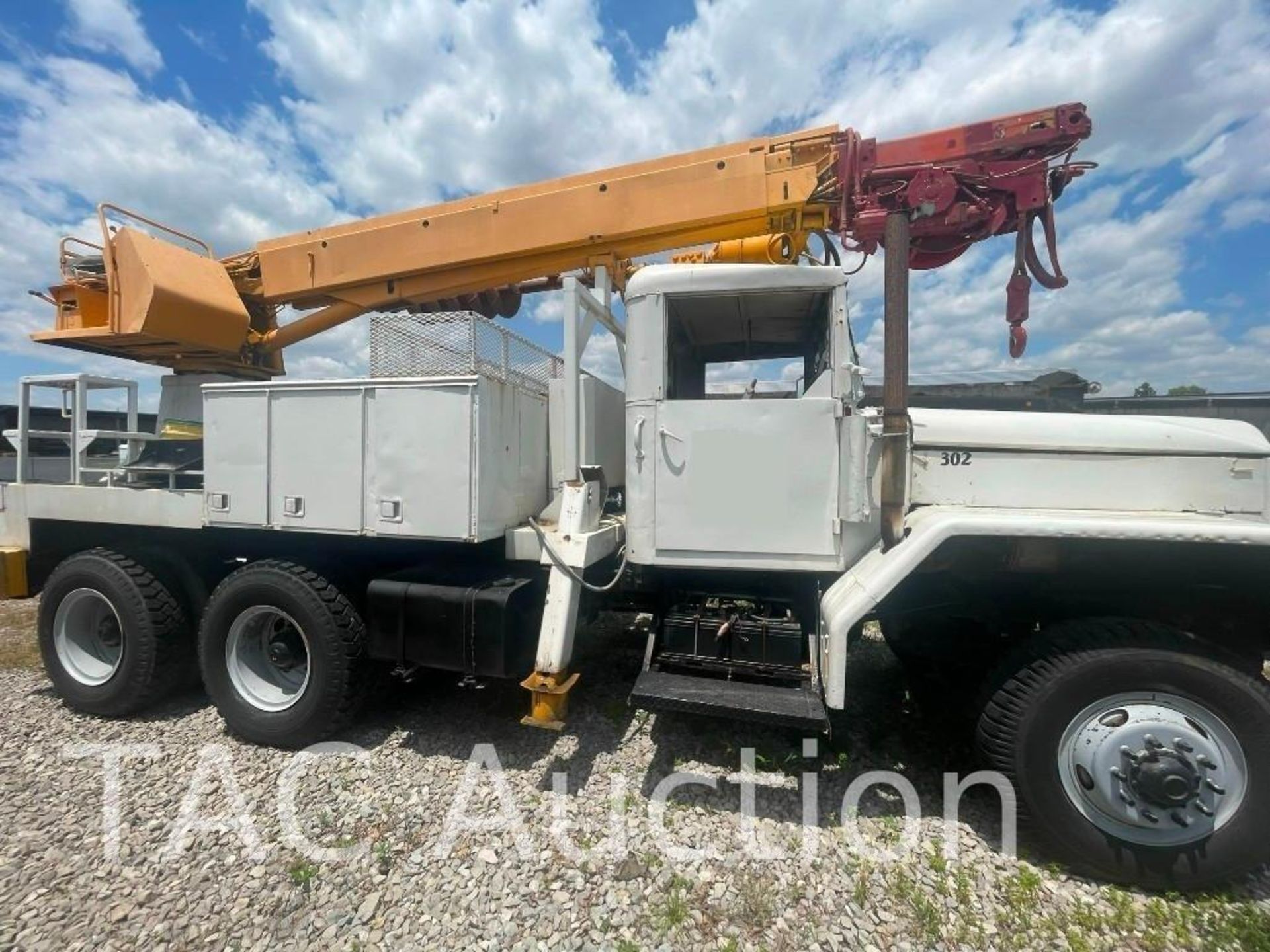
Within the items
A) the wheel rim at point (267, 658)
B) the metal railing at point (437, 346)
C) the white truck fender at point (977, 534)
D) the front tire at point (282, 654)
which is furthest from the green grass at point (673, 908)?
the metal railing at point (437, 346)

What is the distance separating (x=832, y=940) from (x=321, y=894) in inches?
78.6

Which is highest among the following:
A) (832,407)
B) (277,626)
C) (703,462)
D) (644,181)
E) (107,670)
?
(644,181)

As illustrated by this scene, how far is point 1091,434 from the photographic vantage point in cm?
294

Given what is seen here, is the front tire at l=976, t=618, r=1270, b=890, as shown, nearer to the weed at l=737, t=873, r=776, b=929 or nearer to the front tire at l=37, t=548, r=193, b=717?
the weed at l=737, t=873, r=776, b=929

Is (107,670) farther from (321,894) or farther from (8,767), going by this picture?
(321,894)

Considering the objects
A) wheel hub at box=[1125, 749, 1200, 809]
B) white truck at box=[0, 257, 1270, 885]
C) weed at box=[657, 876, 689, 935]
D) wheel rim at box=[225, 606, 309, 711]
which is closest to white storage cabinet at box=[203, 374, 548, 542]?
white truck at box=[0, 257, 1270, 885]

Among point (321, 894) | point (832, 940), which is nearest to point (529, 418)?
point (321, 894)

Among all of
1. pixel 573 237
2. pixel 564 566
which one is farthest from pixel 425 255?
pixel 564 566

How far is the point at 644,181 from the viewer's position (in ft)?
12.2

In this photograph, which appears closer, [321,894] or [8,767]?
[321,894]

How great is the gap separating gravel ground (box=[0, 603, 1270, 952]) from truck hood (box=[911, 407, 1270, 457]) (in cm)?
179

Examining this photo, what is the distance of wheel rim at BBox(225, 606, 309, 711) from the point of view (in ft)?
11.0

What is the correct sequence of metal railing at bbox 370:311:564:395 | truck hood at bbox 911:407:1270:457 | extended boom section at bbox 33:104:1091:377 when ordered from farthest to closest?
extended boom section at bbox 33:104:1091:377, metal railing at bbox 370:311:564:395, truck hood at bbox 911:407:1270:457

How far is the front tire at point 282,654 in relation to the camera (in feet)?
10.4
